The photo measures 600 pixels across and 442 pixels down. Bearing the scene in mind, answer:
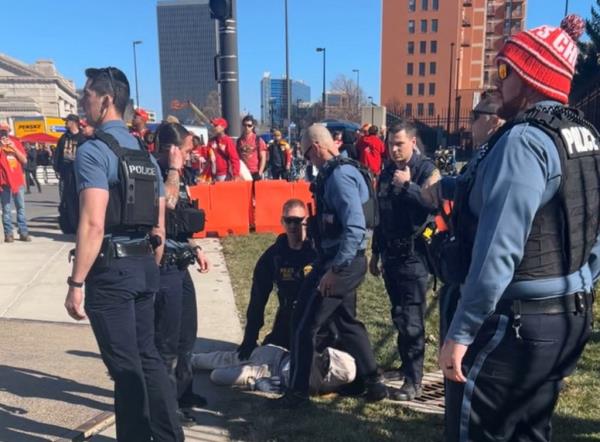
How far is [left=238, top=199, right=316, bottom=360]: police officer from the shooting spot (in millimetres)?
4180

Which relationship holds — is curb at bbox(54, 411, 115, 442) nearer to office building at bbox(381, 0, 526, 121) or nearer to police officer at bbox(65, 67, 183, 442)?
police officer at bbox(65, 67, 183, 442)

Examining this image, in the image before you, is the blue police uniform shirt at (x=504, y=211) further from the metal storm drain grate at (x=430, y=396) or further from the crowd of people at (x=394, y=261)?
the metal storm drain grate at (x=430, y=396)

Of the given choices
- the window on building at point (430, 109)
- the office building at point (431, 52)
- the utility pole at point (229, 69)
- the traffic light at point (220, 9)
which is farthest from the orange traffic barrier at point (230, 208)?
the window on building at point (430, 109)

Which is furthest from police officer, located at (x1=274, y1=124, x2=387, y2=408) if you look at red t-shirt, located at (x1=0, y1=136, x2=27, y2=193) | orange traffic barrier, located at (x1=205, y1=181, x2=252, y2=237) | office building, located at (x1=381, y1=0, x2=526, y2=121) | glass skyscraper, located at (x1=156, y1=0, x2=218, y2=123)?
glass skyscraper, located at (x1=156, y1=0, x2=218, y2=123)

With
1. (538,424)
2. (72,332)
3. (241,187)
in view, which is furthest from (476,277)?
(241,187)

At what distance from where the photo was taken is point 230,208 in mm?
9914

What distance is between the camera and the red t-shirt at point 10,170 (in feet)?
28.3

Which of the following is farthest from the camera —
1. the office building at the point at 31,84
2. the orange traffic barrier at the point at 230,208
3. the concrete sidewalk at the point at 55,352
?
the office building at the point at 31,84

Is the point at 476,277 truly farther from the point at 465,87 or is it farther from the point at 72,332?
the point at 465,87

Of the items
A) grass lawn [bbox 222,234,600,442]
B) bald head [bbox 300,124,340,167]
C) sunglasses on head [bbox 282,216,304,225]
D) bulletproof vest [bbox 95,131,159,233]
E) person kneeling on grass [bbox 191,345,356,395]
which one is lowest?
grass lawn [bbox 222,234,600,442]

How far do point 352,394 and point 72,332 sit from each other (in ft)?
9.20

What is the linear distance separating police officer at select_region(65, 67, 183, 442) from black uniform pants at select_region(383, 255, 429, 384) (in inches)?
66.3

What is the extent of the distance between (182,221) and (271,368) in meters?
1.39

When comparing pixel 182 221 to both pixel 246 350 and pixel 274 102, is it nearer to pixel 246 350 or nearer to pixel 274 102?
pixel 246 350
